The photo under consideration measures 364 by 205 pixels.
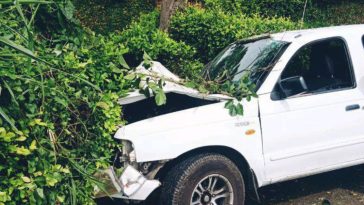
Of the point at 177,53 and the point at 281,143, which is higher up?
the point at 177,53

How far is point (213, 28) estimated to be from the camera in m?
8.40

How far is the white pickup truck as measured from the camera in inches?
155

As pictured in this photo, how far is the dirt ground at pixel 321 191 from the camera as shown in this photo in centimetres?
494

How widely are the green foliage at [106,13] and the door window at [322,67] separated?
6978 mm

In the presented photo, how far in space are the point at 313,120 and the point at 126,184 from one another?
6.32ft

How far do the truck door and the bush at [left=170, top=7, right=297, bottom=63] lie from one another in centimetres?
292

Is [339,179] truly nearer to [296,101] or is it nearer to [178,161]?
[296,101]

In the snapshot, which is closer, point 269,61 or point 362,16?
point 269,61

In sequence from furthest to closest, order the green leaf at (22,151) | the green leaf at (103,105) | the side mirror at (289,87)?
the side mirror at (289,87) < the green leaf at (103,105) < the green leaf at (22,151)

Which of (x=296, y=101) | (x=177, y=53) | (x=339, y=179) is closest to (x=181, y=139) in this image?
(x=296, y=101)

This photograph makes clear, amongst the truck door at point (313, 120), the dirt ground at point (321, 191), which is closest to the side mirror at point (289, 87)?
the truck door at point (313, 120)

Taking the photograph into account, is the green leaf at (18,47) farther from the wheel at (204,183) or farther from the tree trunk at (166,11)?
the tree trunk at (166,11)

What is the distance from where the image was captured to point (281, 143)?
14.1ft

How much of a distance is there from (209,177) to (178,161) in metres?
0.32
